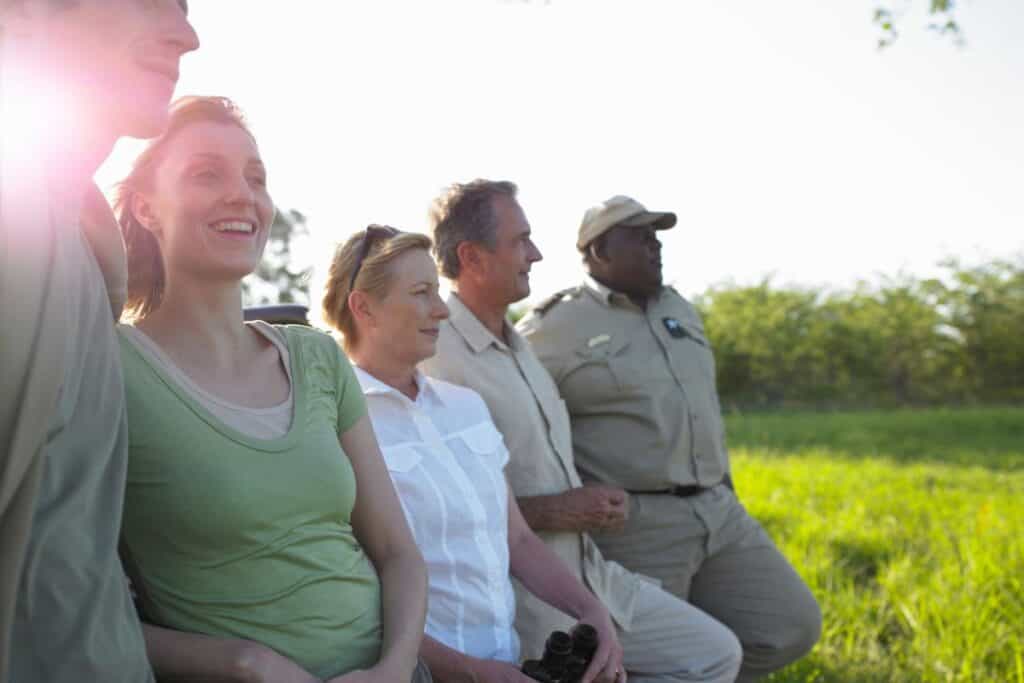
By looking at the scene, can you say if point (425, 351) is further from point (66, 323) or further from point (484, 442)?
point (66, 323)

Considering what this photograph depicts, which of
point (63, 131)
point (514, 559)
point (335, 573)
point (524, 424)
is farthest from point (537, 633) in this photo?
point (63, 131)

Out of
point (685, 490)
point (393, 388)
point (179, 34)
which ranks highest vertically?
point (179, 34)

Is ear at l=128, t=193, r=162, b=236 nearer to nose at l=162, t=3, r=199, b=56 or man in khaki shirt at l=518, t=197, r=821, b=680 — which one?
nose at l=162, t=3, r=199, b=56

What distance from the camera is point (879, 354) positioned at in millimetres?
24641

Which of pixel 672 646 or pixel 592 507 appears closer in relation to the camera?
pixel 592 507

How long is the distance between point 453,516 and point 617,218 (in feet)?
6.99

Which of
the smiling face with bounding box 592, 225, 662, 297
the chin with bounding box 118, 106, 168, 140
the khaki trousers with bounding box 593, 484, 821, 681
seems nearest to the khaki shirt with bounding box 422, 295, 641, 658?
the khaki trousers with bounding box 593, 484, 821, 681

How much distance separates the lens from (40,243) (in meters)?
1.18

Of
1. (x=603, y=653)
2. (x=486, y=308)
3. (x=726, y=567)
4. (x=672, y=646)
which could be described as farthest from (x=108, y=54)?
(x=726, y=567)

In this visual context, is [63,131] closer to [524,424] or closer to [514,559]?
[514,559]

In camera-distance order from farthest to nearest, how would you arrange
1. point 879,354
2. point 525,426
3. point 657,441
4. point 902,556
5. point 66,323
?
point 879,354, point 902,556, point 657,441, point 525,426, point 66,323

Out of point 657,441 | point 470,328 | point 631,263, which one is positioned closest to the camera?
point 470,328

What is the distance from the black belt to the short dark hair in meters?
1.19

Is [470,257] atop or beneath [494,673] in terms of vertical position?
atop
